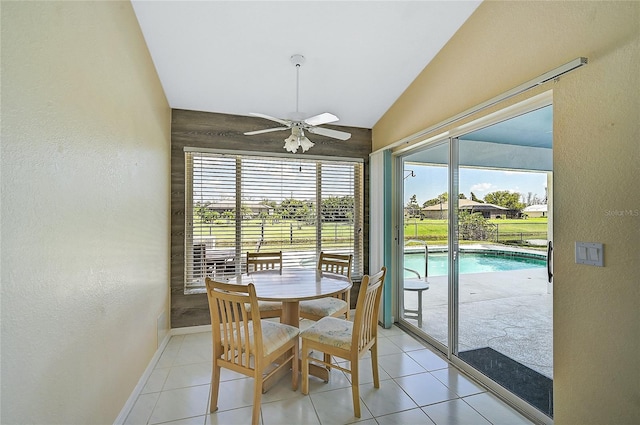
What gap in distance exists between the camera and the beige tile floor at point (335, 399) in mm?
1977

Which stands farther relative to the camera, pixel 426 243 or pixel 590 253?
pixel 426 243

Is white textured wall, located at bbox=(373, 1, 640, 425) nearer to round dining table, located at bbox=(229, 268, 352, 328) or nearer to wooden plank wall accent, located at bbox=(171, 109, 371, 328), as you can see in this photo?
round dining table, located at bbox=(229, 268, 352, 328)

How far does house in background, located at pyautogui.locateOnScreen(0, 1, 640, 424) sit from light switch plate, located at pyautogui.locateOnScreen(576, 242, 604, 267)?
0.04m

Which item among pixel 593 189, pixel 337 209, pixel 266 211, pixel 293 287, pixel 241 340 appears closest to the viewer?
pixel 593 189

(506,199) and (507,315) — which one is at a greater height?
(506,199)

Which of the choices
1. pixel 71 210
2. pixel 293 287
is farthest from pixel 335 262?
pixel 71 210

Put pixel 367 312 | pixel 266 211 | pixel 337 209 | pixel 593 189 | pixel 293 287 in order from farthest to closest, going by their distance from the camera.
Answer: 1. pixel 337 209
2. pixel 266 211
3. pixel 293 287
4. pixel 367 312
5. pixel 593 189

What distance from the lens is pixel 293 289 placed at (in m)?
2.35

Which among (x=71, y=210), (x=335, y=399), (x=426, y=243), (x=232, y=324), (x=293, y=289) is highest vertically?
(x=71, y=210)

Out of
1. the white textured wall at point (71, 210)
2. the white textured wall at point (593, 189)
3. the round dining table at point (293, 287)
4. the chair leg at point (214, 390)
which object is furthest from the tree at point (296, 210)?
the white textured wall at point (593, 189)

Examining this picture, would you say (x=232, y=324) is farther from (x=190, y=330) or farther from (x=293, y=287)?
(x=190, y=330)

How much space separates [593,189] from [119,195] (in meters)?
2.80

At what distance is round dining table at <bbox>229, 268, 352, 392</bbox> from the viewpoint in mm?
2199

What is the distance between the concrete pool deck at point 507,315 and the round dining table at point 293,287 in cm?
110
